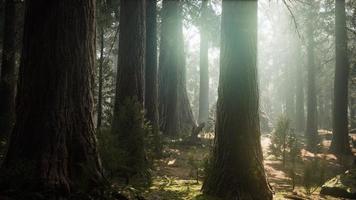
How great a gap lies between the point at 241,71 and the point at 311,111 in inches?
731

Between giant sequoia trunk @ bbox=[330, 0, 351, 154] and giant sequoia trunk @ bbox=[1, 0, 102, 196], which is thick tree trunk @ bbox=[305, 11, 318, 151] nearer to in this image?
giant sequoia trunk @ bbox=[330, 0, 351, 154]

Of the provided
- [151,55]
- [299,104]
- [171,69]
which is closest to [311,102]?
[299,104]

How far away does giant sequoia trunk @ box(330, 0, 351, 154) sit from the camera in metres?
17.5

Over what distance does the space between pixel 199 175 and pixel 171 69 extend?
922 centimetres

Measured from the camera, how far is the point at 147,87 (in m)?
14.0

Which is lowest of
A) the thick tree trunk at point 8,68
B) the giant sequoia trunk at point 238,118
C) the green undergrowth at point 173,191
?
the green undergrowth at point 173,191

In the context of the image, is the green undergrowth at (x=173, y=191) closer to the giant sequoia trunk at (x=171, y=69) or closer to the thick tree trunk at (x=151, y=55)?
the thick tree trunk at (x=151, y=55)

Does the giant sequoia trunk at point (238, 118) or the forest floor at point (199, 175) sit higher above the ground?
the giant sequoia trunk at point (238, 118)

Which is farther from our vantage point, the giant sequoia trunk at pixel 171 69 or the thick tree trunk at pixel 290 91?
the thick tree trunk at pixel 290 91

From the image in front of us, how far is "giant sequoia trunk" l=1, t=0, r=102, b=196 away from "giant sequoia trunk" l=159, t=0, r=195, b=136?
11.9 metres

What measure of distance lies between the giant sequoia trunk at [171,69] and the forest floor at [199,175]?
6.44 ft

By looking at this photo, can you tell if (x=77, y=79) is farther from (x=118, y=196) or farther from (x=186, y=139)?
(x=186, y=139)

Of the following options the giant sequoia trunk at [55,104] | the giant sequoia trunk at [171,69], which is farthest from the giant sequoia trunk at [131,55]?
the giant sequoia trunk at [171,69]

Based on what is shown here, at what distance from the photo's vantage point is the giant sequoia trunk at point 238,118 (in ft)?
19.5
